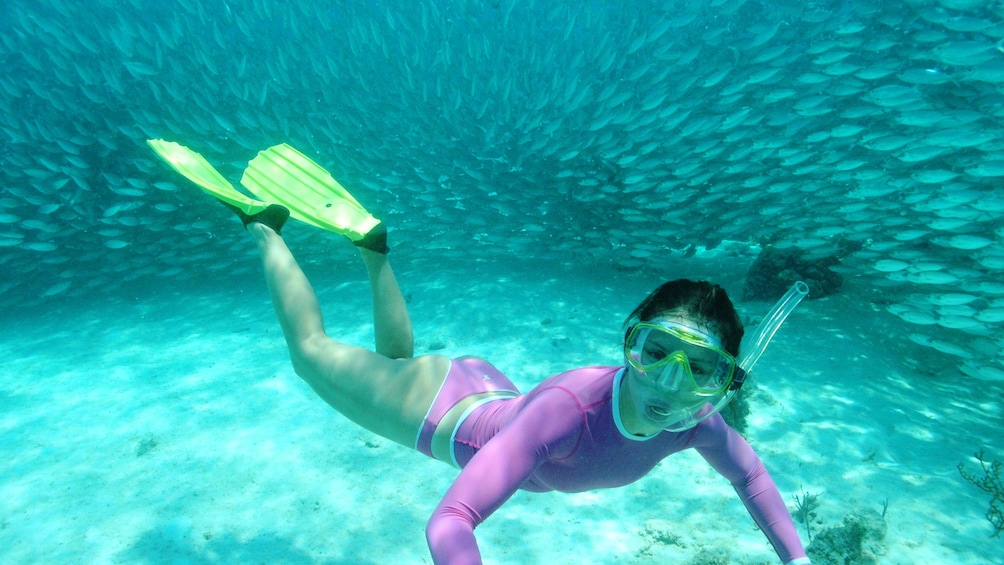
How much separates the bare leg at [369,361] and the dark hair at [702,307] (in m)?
1.50

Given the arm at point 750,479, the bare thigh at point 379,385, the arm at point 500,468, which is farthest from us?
the bare thigh at point 379,385

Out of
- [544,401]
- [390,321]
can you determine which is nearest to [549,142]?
[390,321]

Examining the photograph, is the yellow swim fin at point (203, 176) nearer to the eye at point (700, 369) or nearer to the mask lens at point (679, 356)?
the mask lens at point (679, 356)

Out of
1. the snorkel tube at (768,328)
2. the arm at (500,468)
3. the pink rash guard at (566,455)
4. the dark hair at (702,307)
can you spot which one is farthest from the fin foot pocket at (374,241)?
the snorkel tube at (768,328)

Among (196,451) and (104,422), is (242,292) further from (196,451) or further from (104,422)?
(196,451)

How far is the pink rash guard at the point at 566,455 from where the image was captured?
1.57m

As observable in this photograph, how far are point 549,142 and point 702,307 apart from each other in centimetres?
840

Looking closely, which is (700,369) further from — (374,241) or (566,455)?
(374,241)

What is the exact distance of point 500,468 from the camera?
1.66m

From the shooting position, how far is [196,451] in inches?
181

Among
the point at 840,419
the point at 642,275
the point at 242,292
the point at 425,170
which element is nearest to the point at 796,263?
the point at 642,275

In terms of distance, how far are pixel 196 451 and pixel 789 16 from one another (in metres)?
13.8

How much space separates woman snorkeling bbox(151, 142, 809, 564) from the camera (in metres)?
1.65

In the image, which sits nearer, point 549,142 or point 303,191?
point 303,191
